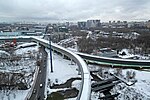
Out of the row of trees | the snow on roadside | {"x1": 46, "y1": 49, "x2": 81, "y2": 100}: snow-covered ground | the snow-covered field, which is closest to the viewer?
the snow-covered field

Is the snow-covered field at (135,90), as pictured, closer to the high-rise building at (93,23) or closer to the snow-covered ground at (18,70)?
the snow-covered ground at (18,70)

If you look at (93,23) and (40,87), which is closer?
(40,87)

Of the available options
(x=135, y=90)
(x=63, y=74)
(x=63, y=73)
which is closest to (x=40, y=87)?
(x=63, y=74)

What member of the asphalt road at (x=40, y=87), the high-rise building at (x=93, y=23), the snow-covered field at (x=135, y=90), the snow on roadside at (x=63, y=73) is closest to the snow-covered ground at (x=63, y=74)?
the snow on roadside at (x=63, y=73)

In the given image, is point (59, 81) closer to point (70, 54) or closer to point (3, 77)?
point (3, 77)

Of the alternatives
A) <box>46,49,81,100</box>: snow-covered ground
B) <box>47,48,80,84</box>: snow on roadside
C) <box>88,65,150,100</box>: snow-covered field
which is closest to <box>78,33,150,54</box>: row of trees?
<box>47,48,80,84</box>: snow on roadside

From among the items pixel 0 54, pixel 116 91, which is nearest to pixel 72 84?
pixel 116 91

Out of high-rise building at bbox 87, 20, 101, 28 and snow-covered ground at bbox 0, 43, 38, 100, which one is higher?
high-rise building at bbox 87, 20, 101, 28

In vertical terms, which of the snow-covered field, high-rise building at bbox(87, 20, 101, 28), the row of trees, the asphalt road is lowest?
the snow-covered field

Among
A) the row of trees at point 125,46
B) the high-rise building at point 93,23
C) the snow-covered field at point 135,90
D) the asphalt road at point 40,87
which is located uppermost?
the high-rise building at point 93,23

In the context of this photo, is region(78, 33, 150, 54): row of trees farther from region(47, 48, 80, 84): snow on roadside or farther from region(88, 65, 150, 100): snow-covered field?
region(88, 65, 150, 100): snow-covered field

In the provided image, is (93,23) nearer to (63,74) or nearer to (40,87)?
(63,74)
